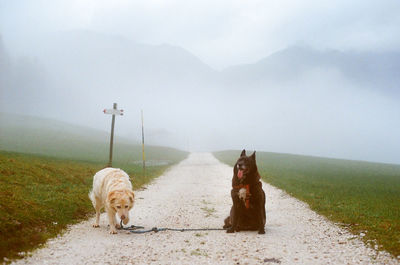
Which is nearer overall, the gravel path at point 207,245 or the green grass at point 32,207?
the gravel path at point 207,245

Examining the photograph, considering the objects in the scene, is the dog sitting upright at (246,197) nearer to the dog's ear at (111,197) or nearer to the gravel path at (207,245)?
the gravel path at (207,245)

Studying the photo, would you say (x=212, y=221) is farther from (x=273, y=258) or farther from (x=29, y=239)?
(x=29, y=239)

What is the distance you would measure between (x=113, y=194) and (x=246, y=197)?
3.78 meters

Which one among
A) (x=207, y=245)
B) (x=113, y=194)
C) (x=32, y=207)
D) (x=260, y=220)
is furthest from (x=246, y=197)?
(x=32, y=207)

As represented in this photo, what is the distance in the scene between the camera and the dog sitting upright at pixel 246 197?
8539 mm

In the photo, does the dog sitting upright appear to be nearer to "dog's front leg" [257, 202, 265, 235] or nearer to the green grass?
"dog's front leg" [257, 202, 265, 235]

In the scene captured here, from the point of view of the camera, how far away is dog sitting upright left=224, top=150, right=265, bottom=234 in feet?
28.0

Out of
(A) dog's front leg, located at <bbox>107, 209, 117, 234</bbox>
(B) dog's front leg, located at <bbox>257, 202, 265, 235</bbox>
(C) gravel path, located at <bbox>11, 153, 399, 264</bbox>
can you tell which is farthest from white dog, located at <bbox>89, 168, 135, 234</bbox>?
(B) dog's front leg, located at <bbox>257, 202, 265, 235</bbox>

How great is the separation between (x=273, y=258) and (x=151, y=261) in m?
2.80

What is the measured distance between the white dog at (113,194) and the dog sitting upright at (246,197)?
9.99 ft

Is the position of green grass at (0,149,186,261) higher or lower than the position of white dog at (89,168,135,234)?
lower

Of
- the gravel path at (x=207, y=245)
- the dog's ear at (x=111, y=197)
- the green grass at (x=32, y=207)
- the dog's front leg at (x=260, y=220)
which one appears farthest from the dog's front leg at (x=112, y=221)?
the dog's front leg at (x=260, y=220)

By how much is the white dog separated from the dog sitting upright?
9.99 ft

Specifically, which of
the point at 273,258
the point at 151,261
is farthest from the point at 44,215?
the point at 273,258
